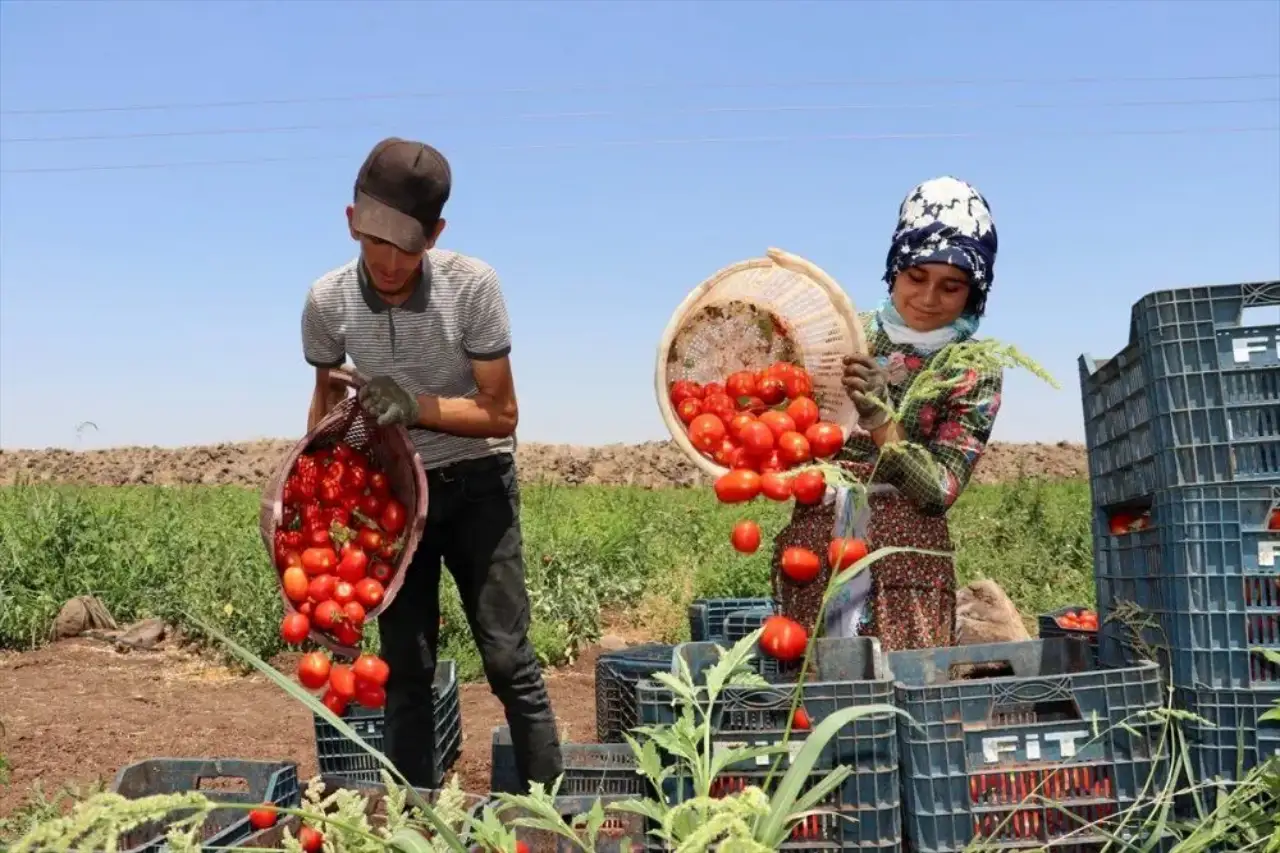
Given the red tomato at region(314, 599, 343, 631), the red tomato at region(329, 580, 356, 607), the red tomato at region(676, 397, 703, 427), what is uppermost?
the red tomato at region(676, 397, 703, 427)

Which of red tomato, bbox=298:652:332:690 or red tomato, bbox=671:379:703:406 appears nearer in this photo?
red tomato, bbox=298:652:332:690

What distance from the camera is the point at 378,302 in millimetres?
3525

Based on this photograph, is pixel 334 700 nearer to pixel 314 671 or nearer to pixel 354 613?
pixel 314 671

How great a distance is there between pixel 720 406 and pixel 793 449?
1.44 feet

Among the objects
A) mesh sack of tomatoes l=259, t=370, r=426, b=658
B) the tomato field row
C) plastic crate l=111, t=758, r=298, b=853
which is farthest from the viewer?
the tomato field row

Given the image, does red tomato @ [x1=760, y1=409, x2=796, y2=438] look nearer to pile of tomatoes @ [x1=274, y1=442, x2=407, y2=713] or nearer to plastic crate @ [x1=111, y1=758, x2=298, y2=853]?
pile of tomatoes @ [x1=274, y1=442, x2=407, y2=713]

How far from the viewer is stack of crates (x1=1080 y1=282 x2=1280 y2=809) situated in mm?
2674

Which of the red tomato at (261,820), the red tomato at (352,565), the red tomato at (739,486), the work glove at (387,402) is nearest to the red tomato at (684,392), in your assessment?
the red tomato at (739,486)

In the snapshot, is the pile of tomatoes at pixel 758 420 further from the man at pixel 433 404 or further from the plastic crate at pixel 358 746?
the plastic crate at pixel 358 746

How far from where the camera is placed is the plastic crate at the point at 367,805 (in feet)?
10.1

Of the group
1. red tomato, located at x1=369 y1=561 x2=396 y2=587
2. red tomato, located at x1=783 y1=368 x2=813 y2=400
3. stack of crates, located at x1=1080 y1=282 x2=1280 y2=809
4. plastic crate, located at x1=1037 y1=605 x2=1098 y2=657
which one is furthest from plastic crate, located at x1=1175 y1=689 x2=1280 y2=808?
red tomato, located at x1=369 y1=561 x2=396 y2=587

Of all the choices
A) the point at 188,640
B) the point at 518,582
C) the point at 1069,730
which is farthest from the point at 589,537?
the point at 1069,730

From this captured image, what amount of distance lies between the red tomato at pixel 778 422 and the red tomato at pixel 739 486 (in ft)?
0.60

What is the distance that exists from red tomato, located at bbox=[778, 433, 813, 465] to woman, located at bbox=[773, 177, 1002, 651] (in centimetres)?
27
